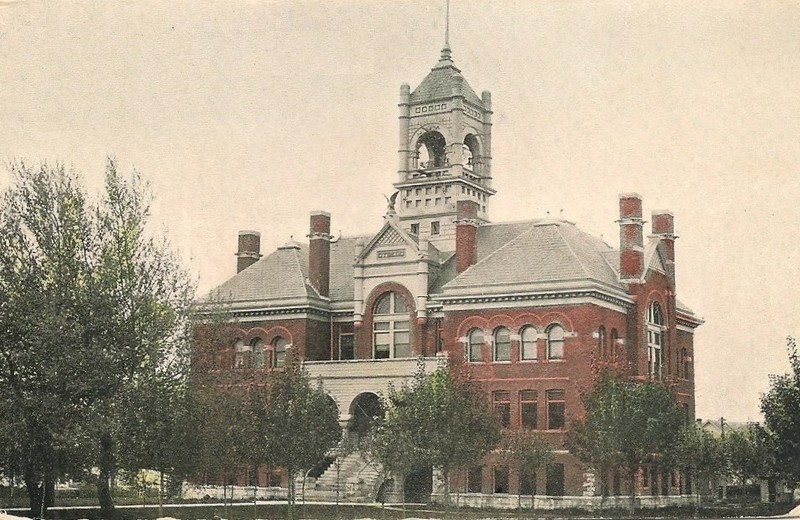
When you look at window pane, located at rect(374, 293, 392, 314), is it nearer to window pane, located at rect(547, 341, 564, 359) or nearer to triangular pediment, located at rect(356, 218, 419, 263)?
triangular pediment, located at rect(356, 218, 419, 263)

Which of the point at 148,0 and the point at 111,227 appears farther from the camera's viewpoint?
the point at 111,227

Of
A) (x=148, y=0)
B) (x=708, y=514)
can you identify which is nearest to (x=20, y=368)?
(x=148, y=0)

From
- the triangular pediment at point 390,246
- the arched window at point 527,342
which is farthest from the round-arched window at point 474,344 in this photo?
the triangular pediment at point 390,246

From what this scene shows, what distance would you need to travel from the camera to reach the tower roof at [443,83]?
5612 centimetres

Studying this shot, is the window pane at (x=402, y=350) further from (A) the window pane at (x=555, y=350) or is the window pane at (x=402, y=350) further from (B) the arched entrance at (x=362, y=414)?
(A) the window pane at (x=555, y=350)

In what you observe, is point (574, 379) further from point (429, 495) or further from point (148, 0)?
point (148, 0)

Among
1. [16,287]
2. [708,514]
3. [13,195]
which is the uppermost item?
[13,195]

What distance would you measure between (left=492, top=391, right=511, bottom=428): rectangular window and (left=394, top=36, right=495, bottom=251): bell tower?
9878 mm

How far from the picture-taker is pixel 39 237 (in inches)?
1421

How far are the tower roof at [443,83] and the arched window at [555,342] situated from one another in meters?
14.2

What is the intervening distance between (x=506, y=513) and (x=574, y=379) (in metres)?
6.38

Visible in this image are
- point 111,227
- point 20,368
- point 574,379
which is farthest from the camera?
point 574,379

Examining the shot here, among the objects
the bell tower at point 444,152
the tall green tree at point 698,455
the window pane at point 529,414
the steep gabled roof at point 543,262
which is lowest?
the tall green tree at point 698,455

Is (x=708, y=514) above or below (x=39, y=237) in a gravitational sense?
below
